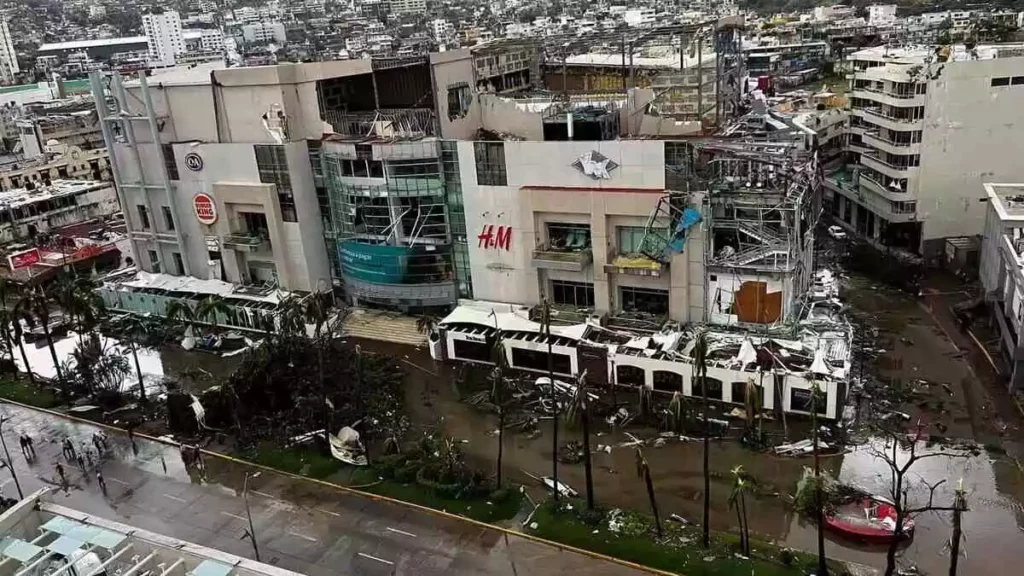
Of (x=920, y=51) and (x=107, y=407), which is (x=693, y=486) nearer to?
(x=107, y=407)

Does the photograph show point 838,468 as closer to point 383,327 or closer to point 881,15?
point 383,327

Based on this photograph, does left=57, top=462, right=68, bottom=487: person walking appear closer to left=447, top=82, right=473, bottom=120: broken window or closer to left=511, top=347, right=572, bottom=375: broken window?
left=511, top=347, right=572, bottom=375: broken window

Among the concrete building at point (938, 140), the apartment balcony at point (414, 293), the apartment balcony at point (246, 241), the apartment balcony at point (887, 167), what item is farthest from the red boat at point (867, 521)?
the apartment balcony at point (246, 241)

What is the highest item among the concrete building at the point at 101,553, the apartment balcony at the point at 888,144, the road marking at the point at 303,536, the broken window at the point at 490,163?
the broken window at the point at 490,163

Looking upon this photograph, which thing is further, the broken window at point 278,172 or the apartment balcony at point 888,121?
the apartment balcony at point 888,121

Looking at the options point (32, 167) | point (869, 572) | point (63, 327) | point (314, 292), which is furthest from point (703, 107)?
point (32, 167)

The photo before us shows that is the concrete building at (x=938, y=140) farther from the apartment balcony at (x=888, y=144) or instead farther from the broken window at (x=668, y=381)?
the broken window at (x=668, y=381)

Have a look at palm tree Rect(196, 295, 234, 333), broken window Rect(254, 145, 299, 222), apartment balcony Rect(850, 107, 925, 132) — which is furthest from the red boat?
palm tree Rect(196, 295, 234, 333)
